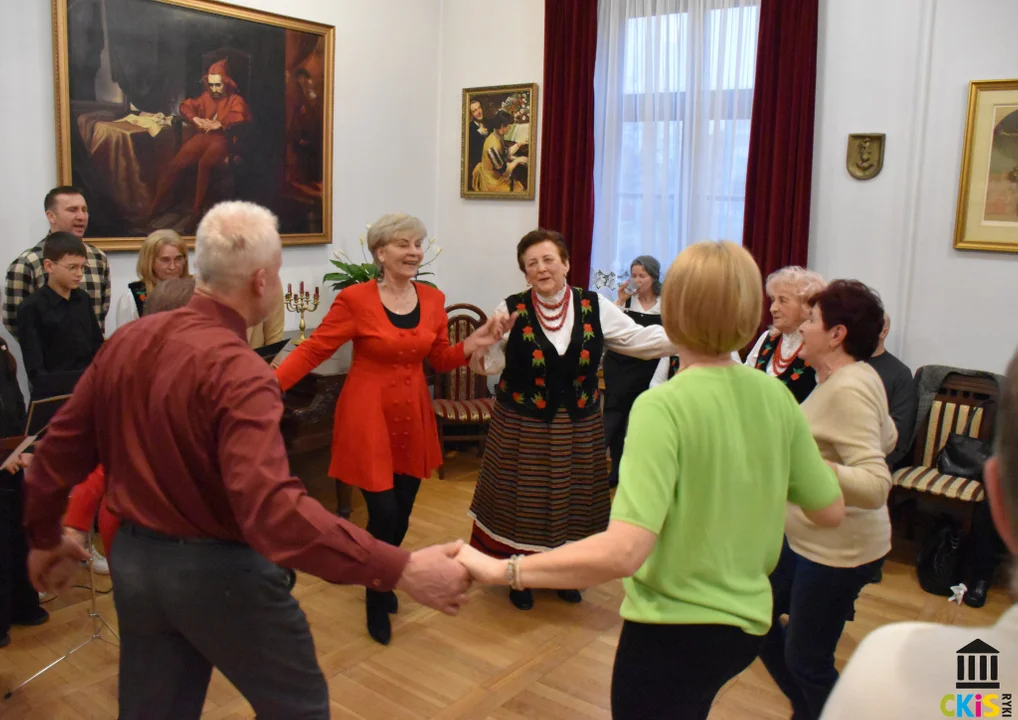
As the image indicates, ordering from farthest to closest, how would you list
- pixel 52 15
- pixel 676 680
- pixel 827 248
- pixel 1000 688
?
pixel 827 248 → pixel 52 15 → pixel 676 680 → pixel 1000 688

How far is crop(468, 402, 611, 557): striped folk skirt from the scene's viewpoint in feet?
12.6

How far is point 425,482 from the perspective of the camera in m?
5.88

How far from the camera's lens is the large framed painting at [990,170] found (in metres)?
4.74

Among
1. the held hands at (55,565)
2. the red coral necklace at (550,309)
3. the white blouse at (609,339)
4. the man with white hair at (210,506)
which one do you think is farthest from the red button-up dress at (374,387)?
the man with white hair at (210,506)

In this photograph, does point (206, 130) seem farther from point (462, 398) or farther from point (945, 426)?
point (945, 426)

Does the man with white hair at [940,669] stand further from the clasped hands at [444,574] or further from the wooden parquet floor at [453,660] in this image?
the wooden parquet floor at [453,660]

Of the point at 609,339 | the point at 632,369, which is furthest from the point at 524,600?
the point at 632,369

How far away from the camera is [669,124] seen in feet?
19.3

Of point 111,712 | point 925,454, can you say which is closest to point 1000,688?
point 111,712

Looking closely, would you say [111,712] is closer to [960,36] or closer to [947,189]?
[947,189]

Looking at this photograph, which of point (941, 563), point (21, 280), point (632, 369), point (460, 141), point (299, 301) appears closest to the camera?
point (21, 280)

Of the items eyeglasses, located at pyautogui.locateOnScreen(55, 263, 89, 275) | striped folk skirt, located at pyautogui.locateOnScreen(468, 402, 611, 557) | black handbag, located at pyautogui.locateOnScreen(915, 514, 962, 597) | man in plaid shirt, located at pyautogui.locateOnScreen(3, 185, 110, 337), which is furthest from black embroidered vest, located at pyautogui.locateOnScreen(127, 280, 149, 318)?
black handbag, located at pyautogui.locateOnScreen(915, 514, 962, 597)

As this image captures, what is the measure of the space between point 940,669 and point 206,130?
5.26 m

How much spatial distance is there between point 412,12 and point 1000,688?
6613 mm
